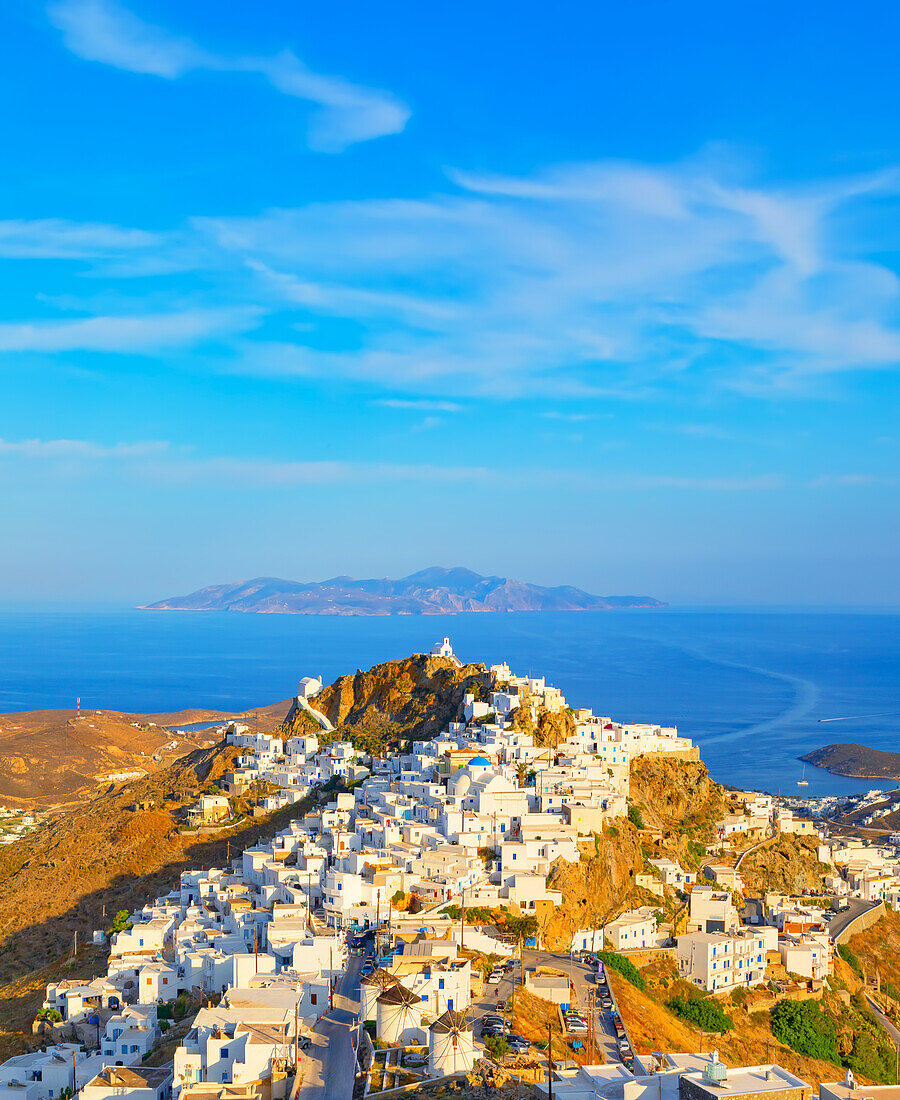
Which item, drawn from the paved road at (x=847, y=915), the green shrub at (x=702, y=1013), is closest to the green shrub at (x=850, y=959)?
the paved road at (x=847, y=915)

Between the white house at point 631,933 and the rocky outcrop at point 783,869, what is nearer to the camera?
the white house at point 631,933

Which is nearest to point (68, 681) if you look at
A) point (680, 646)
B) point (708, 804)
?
point (680, 646)

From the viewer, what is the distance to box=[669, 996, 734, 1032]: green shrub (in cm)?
2691

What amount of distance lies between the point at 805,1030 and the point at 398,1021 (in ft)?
48.0

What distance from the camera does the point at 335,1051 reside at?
760 inches

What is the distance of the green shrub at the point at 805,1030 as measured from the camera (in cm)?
2811

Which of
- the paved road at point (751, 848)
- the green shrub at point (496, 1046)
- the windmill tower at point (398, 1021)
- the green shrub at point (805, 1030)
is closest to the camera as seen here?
the green shrub at point (496, 1046)

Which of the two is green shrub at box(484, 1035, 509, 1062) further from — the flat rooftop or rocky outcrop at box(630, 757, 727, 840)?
rocky outcrop at box(630, 757, 727, 840)

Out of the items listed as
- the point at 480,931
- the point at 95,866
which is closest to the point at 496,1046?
the point at 480,931

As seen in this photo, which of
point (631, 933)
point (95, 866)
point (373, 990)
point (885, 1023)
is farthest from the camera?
point (95, 866)

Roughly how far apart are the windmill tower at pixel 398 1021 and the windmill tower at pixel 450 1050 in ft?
2.68

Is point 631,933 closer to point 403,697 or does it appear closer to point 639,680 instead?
point 403,697

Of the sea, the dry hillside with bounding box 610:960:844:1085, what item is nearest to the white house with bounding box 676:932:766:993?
the dry hillside with bounding box 610:960:844:1085

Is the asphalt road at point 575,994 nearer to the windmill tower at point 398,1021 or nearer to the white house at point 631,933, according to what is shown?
the windmill tower at point 398,1021
